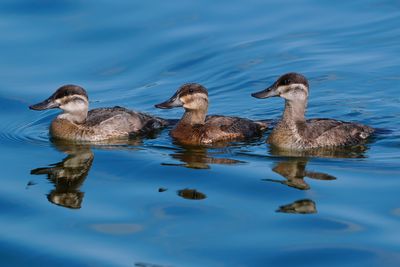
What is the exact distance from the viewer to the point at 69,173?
13547 millimetres

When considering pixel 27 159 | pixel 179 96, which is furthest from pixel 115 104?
pixel 27 159

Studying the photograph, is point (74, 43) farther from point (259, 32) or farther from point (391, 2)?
point (391, 2)

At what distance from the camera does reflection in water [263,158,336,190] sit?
42.0 feet

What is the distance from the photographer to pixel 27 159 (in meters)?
14.2

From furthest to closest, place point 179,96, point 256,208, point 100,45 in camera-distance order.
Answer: point 100,45, point 179,96, point 256,208

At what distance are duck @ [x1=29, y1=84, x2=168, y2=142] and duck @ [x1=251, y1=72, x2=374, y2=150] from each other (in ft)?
6.71

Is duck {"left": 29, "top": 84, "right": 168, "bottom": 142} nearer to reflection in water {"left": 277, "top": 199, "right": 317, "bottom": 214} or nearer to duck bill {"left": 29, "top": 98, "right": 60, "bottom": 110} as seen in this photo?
duck bill {"left": 29, "top": 98, "right": 60, "bottom": 110}

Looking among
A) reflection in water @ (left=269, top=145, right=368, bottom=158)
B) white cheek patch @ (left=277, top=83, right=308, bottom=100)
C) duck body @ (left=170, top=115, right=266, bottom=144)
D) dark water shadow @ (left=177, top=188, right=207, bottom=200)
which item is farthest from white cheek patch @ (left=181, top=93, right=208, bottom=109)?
dark water shadow @ (left=177, top=188, right=207, bottom=200)

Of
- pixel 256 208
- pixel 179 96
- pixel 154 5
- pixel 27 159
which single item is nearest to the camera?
pixel 256 208

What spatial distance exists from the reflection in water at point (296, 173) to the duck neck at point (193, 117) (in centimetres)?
196

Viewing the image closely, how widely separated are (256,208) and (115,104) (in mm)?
5917

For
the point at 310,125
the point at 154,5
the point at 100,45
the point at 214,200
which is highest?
the point at 154,5

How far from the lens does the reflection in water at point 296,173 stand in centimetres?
1280

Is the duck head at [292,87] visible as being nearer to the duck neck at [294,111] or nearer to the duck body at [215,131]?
the duck neck at [294,111]
